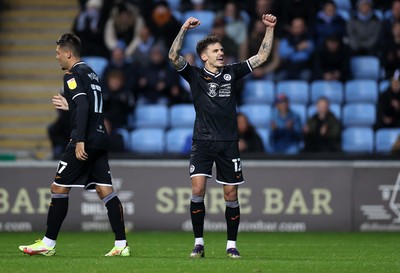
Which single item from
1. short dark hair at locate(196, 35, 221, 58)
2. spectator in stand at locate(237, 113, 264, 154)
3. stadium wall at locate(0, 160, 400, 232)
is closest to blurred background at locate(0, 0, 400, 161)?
spectator in stand at locate(237, 113, 264, 154)

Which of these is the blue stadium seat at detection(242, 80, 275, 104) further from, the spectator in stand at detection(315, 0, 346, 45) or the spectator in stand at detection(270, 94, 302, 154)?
the spectator in stand at detection(315, 0, 346, 45)

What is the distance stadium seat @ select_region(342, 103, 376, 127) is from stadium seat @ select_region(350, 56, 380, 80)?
105 centimetres

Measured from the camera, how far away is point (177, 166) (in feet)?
54.2

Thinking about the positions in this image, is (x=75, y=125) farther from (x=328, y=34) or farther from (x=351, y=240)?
(x=328, y=34)

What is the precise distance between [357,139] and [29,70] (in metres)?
6.74

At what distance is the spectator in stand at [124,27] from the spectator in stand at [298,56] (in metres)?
2.78

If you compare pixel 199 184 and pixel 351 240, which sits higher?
pixel 199 184

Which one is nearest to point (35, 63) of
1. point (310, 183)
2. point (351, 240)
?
point (310, 183)

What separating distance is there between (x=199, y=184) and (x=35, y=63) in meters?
11.0

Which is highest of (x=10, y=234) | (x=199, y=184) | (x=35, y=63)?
(x=35, y=63)

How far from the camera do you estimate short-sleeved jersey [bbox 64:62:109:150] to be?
35.0ft

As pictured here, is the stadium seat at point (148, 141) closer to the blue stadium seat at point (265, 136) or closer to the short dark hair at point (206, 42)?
the blue stadium seat at point (265, 136)

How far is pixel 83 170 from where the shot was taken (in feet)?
35.6

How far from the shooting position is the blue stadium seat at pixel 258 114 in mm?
18281
